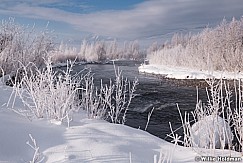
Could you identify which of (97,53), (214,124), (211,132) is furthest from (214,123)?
(97,53)

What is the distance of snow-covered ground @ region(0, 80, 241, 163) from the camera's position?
393 cm

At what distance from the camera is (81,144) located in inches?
167

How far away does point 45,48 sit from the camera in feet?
52.5

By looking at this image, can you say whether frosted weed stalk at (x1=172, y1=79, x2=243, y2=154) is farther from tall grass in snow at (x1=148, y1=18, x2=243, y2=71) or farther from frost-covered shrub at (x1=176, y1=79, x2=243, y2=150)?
tall grass in snow at (x1=148, y1=18, x2=243, y2=71)

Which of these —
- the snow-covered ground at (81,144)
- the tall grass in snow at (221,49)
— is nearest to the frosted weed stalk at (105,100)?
the snow-covered ground at (81,144)

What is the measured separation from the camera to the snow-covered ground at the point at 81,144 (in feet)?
12.9

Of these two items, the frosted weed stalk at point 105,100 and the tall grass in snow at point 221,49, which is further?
the tall grass in snow at point 221,49

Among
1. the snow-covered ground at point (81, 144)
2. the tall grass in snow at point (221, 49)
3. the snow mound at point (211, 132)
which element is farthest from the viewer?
the tall grass in snow at point (221, 49)

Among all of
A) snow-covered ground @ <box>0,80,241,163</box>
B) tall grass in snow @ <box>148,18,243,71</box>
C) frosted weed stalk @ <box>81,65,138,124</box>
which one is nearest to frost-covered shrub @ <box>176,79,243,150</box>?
snow-covered ground @ <box>0,80,241,163</box>

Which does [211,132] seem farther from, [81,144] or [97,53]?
[97,53]

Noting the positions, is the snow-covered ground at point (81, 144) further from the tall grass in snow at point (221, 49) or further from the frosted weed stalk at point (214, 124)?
the tall grass in snow at point (221, 49)

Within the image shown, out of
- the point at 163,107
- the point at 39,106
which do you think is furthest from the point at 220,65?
the point at 39,106

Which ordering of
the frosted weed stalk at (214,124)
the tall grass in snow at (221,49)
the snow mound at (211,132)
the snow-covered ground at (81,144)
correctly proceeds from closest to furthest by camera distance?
the snow-covered ground at (81,144) → the snow mound at (211,132) → the frosted weed stalk at (214,124) → the tall grass in snow at (221,49)

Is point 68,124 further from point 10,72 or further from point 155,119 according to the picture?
point 10,72
